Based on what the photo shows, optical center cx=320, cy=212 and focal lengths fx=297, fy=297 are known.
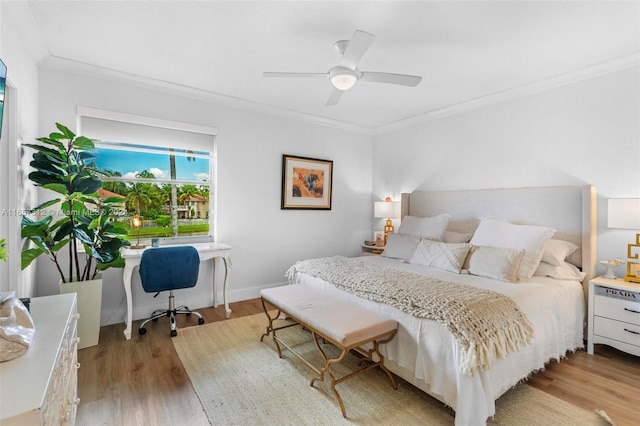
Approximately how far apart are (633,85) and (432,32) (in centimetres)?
196

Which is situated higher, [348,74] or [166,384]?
[348,74]

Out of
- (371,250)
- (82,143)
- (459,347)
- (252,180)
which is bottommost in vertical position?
(459,347)

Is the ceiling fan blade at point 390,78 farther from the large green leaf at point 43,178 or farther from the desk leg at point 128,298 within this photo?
the desk leg at point 128,298

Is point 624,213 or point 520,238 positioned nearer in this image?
point 624,213

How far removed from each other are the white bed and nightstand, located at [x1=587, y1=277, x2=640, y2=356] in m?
0.11

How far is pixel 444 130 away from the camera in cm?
407

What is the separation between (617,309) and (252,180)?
3.85 metres

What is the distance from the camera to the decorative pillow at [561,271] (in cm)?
265

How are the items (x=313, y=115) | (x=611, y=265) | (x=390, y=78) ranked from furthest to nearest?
(x=313, y=115), (x=611, y=265), (x=390, y=78)

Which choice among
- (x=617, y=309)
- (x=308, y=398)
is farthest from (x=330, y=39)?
(x=617, y=309)

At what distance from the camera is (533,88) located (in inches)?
125

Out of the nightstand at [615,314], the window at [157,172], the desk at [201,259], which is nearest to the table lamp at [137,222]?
the window at [157,172]

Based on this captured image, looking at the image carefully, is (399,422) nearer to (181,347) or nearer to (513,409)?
(513,409)

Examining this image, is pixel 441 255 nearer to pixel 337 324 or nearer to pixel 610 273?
pixel 610 273
